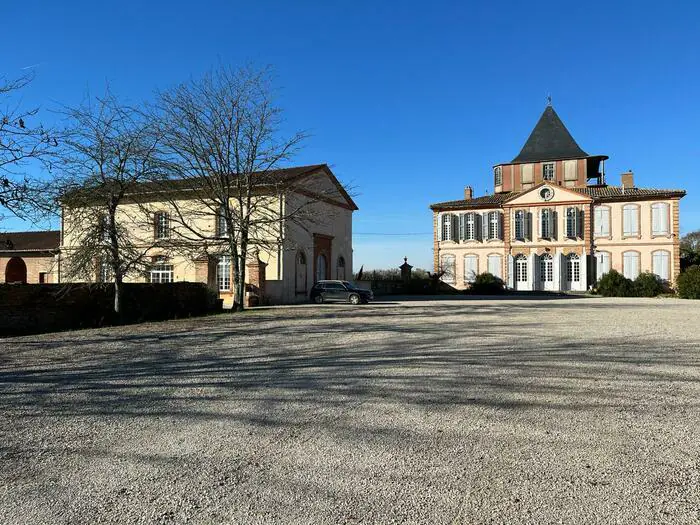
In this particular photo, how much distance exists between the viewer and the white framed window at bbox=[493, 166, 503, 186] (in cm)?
4444

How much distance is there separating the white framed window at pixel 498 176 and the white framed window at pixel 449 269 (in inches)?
307

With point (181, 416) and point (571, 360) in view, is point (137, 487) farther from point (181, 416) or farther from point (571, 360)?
point (571, 360)

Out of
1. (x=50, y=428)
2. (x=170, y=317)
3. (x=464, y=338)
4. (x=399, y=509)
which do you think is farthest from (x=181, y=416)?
(x=170, y=317)

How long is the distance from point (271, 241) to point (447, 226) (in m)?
23.1

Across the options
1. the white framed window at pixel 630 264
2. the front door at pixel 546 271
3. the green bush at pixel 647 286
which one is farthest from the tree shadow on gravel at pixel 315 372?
the white framed window at pixel 630 264

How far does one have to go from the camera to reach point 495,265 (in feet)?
135

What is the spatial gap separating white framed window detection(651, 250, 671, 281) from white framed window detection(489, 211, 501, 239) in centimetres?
1078

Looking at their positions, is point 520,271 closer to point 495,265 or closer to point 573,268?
point 495,265

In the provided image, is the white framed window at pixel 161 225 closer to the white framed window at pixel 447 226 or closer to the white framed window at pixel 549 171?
the white framed window at pixel 447 226

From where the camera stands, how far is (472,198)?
45031mm

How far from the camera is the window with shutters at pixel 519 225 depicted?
40500mm

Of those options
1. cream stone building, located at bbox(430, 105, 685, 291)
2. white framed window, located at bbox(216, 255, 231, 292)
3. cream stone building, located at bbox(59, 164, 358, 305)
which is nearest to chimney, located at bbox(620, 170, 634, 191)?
cream stone building, located at bbox(430, 105, 685, 291)

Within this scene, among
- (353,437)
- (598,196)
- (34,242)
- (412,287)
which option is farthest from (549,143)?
(353,437)

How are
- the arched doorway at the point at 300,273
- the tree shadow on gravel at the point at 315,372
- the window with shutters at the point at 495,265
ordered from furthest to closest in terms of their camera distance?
1. the window with shutters at the point at 495,265
2. the arched doorway at the point at 300,273
3. the tree shadow on gravel at the point at 315,372
